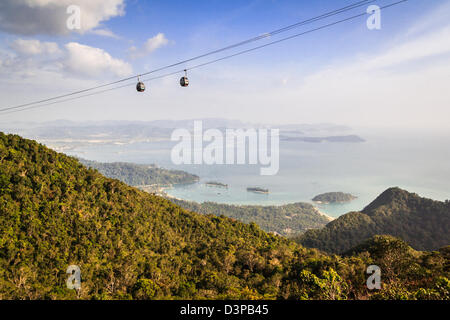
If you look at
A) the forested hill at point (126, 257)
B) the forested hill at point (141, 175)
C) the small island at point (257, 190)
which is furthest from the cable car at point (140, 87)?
the forested hill at point (141, 175)

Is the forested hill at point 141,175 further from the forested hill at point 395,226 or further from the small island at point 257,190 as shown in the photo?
the forested hill at point 395,226

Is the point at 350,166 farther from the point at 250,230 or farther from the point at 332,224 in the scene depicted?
the point at 250,230

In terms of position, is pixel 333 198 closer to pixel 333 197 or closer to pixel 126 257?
pixel 333 197

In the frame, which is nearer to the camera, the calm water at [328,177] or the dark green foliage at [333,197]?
the dark green foliage at [333,197]

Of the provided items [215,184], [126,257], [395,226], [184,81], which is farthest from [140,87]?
[215,184]

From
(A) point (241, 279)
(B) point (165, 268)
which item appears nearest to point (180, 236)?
(B) point (165, 268)
